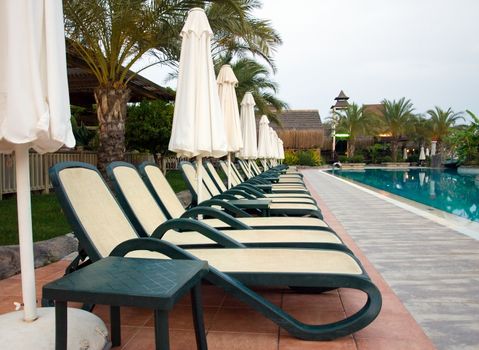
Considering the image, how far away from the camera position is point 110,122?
7.95 meters

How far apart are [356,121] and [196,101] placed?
32504 millimetres

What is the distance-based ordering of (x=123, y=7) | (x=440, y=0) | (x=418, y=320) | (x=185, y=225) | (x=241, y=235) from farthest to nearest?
(x=440, y=0) < (x=123, y=7) < (x=241, y=235) < (x=185, y=225) < (x=418, y=320)

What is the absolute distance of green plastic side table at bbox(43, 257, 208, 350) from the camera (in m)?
1.38

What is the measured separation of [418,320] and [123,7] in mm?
6390

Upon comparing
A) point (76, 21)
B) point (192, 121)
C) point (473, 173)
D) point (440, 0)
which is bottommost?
point (473, 173)

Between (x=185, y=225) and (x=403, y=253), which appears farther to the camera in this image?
(x=403, y=253)

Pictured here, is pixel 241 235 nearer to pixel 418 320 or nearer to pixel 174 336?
pixel 174 336

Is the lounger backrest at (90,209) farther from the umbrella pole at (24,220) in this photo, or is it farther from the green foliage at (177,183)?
the green foliage at (177,183)

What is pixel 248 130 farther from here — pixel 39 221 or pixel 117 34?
pixel 39 221

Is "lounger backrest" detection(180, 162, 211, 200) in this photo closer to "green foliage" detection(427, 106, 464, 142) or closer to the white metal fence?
the white metal fence

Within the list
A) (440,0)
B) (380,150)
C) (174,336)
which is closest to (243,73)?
(174,336)

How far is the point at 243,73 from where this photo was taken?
16.0 metres

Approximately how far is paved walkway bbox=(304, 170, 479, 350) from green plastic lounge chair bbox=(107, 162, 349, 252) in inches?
30.9

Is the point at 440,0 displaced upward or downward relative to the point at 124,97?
upward
